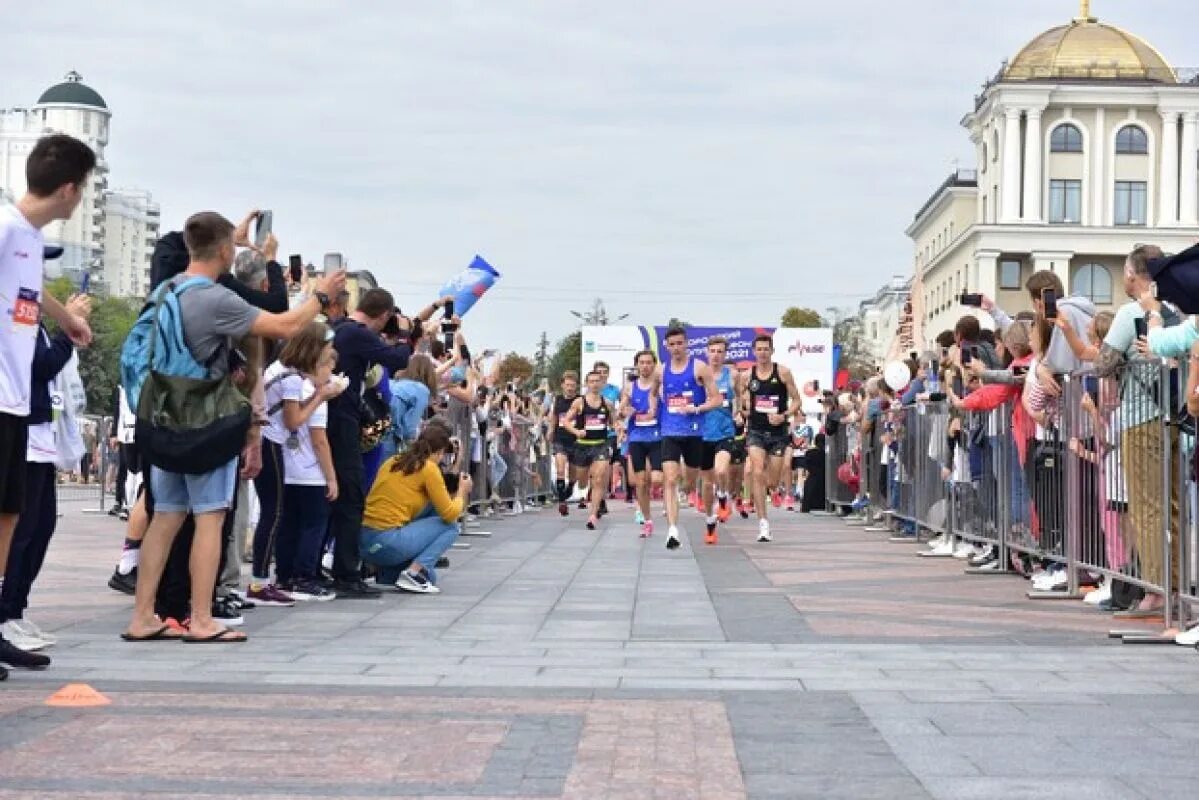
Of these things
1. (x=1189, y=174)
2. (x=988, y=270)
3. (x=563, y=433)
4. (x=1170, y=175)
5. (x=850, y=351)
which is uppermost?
(x=1170, y=175)

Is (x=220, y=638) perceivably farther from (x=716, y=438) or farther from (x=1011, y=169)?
(x=1011, y=169)

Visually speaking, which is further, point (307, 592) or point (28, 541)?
point (307, 592)

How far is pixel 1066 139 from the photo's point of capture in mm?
106250

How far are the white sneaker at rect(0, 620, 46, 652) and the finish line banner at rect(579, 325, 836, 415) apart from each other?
43.3 m

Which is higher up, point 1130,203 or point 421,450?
point 1130,203

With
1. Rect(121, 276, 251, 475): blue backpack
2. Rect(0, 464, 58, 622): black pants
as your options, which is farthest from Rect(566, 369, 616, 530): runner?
Rect(0, 464, 58, 622): black pants

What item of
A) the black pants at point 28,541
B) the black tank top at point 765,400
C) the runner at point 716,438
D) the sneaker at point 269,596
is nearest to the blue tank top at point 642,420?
the runner at point 716,438

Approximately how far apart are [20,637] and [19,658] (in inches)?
32.3

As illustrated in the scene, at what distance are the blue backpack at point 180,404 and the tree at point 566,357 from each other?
89.6m

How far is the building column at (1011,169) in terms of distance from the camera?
105 metres

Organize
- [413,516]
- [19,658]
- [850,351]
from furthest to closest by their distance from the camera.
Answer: [850,351], [413,516], [19,658]

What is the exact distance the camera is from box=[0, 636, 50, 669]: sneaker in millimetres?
7777

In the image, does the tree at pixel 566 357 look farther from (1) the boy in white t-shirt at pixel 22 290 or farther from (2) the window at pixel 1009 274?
(1) the boy in white t-shirt at pixel 22 290

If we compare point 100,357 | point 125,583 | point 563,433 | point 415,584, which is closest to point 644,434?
point 415,584
